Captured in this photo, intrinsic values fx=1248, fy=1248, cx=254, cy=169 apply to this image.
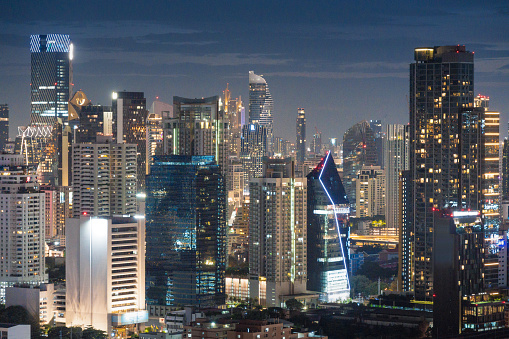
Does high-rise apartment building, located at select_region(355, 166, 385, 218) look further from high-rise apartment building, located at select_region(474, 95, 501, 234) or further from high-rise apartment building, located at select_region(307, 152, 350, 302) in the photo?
high-rise apartment building, located at select_region(474, 95, 501, 234)

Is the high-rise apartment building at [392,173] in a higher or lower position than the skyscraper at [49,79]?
lower

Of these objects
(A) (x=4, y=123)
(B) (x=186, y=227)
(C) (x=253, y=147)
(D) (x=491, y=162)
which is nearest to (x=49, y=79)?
(A) (x=4, y=123)

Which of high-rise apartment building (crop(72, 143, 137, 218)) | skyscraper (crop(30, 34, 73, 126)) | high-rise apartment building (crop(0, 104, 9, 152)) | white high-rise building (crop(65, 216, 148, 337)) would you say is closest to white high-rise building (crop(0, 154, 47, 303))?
high-rise apartment building (crop(72, 143, 137, 218))

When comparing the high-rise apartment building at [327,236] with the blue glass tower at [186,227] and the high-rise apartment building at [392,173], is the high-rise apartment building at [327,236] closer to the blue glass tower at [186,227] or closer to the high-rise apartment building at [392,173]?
the blue glass tower at [186,227]

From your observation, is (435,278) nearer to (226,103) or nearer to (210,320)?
(210,320)

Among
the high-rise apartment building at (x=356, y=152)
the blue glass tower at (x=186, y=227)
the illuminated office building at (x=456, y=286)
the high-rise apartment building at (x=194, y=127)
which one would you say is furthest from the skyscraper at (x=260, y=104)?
the illuminated office building at (x=456, y=286)
